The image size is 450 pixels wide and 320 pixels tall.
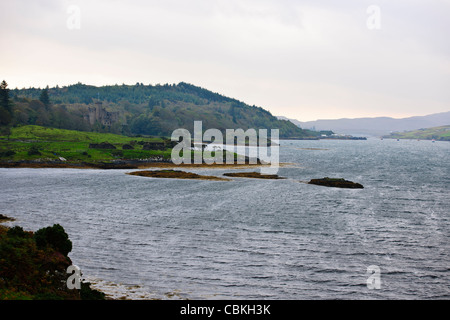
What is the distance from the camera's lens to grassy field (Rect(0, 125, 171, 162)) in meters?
129

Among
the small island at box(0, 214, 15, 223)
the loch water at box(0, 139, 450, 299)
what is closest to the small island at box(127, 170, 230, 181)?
the loch water at box(0, 139, 450, 299)

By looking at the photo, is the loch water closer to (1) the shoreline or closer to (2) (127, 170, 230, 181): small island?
(2) (127, 170, 230, 181): small island

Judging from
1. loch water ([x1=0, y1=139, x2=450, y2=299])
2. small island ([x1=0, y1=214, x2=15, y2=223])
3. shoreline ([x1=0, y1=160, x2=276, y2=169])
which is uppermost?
shoreline ([x1=0, y1=160, x2=276, y2=169])

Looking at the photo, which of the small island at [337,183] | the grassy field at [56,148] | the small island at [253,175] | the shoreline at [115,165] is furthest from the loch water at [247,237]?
the grassy field at [56,148]

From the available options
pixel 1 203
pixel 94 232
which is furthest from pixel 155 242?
pixel 1 203

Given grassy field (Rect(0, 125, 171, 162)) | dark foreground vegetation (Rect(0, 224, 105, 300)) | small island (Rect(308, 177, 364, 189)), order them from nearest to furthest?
dark foreground vegetation (Rect(0, 224, 105, 300)) < small island (Rect(308, 177, 364, 189)) < grassy field (Rect(0, 125, 171, 162))

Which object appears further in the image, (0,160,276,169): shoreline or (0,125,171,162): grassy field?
(0,125,171,162): grassy field

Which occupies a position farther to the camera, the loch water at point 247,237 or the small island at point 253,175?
the small island at point 253,175

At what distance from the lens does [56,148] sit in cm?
14162

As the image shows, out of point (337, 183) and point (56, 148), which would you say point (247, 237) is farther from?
point (56, 148)

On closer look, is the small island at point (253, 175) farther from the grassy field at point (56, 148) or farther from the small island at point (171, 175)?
the grassy field at point (56, 148)

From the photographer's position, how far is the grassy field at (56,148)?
128625 millimetres

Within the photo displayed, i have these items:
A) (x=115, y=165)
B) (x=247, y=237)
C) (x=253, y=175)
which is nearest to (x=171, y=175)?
(x=253, y=175)

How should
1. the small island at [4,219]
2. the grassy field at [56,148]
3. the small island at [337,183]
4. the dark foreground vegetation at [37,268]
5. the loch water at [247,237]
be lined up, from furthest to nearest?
the grassy field at [56,148]
the small island at [337,183]
the small island at [4,219]
the loch water at [247,237]
the dark foreground vegetation at [37,268]
